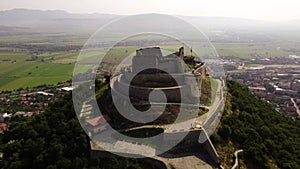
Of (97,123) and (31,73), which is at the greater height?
(97,123)

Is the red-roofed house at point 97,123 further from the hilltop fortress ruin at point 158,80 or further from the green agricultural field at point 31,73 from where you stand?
the green agricultural field at point 31,73

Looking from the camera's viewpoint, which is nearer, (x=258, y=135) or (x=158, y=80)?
(x=258, y=135)

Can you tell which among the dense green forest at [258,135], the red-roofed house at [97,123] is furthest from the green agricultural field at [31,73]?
the dense green forest at [258,135]

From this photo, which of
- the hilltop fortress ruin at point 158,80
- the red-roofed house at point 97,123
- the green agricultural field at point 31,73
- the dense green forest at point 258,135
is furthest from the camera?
the green agricultural field at point 31,73

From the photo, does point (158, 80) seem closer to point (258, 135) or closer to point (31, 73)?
point (258, 135)

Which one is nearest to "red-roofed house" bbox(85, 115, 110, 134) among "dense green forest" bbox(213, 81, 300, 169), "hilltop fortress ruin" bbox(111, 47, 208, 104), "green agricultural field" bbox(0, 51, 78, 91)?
"hilltop fortress ruin" bbox(111, 47, 208, 104)

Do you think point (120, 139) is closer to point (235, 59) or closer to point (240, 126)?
point (240, 126)

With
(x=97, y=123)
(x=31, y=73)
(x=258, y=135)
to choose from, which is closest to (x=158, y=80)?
(x=97, y=123)
